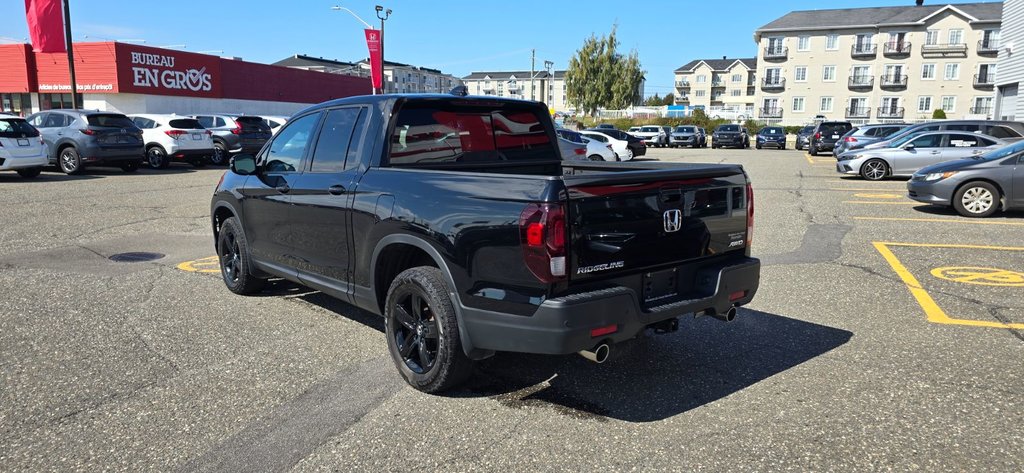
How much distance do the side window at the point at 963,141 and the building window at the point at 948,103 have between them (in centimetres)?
5525

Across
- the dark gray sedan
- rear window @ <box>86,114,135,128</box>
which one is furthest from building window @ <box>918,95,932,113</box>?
rear window @ <box>86,114,135,128</box>

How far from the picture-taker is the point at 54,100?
37000 millimetres

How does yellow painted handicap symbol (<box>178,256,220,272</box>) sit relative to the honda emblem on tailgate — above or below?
below

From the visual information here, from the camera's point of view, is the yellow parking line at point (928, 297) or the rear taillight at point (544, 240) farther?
the yellow parking line at point (928, 297)

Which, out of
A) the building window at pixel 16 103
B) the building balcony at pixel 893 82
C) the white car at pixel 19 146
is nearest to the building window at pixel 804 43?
the building balcony at pixel 893 82

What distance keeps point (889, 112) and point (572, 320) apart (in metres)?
72.6

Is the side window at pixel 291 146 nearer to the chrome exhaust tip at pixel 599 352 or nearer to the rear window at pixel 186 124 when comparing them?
the chrome exhaust tip at pixel 599 352

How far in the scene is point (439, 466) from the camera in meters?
3.22

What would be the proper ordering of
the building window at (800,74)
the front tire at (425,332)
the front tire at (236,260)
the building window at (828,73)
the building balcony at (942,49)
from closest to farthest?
1. the front tire at (425,332)
2. the front tire at (236,260)
3. the building balcony at (942,49)
4. the building window at (828,73)
5. the building window at (800,74)

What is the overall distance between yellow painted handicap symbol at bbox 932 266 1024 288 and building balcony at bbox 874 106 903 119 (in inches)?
2610

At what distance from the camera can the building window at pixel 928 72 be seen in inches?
2530

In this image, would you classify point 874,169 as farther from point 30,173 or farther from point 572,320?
point 30,173

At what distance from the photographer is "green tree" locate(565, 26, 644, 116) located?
76.8 metres

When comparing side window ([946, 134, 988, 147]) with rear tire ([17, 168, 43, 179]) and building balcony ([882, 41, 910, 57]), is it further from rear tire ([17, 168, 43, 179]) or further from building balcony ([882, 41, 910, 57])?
building balcony ([882, 41, 910, 57])
